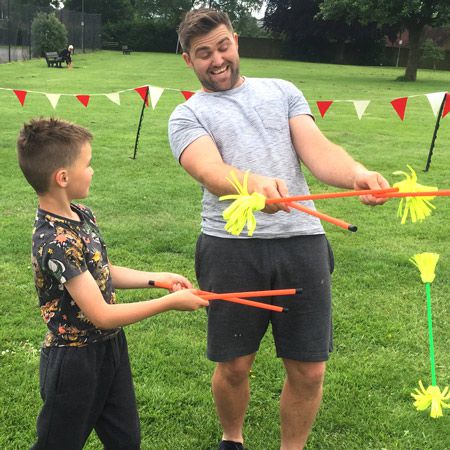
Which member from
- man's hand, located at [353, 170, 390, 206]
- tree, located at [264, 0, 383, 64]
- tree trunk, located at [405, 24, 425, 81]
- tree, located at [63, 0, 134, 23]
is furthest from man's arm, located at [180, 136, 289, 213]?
tree, located at [63, 0, 134, 23]

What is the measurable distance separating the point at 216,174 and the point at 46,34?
33499mm

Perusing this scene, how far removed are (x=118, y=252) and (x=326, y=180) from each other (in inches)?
129

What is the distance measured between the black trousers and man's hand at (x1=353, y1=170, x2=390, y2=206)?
1.03m

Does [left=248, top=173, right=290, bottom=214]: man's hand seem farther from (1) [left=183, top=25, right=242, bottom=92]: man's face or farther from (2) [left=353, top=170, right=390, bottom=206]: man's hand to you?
(1) [left=183, top=25, right=242, bottom=92]: man's face

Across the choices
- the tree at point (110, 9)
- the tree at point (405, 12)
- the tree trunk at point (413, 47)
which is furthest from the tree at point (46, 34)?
the tree at point (110, 9)

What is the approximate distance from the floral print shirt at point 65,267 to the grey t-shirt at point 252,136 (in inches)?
18.7

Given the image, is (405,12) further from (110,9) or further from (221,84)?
(110,9)

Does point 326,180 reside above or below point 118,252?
above

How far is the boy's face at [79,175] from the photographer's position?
1.87 meters

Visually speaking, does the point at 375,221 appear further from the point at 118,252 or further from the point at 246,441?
the point at 246,441

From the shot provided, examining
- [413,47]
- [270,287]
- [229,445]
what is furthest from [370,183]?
[413,47]

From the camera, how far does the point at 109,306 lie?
1830 millimetres

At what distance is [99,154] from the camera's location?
8953mm

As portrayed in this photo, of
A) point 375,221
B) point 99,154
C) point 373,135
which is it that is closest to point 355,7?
point 373,135
